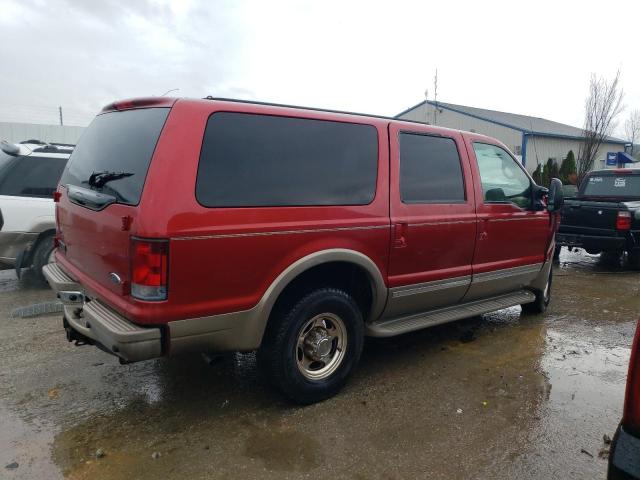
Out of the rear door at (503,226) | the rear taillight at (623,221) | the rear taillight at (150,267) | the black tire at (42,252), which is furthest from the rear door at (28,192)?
the rear taillight at (623,221)

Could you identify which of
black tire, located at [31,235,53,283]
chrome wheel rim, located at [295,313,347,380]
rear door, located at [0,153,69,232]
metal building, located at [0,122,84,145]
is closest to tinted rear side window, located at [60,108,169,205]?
chrome wheel rim, located at [295,313,347,380]

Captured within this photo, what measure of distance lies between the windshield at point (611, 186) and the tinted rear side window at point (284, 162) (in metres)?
7.84

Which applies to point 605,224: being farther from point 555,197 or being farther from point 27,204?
point 27,204

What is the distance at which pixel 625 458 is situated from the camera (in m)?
1.79

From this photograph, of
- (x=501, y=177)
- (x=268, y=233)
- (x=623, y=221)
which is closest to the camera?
(x=268, y=233)

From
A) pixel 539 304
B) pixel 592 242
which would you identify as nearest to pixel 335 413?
pixel 539 304

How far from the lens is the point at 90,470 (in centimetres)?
280

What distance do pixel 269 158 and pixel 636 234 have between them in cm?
727

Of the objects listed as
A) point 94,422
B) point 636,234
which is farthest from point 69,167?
point 636,234

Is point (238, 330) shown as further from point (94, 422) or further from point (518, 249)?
point (518, 249)

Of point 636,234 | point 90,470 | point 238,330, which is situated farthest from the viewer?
point 636,234

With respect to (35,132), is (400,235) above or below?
below

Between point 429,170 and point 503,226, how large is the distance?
3.51 feet

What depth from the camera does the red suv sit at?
283cm
